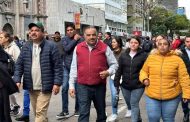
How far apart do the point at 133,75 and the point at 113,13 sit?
87446mm

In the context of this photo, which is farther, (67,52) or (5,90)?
(67,52)

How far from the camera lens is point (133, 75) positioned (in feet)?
28.3

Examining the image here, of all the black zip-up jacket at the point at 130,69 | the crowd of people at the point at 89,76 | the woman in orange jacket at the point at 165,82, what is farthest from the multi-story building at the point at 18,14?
the woman in orange jacket at the point at 165,82

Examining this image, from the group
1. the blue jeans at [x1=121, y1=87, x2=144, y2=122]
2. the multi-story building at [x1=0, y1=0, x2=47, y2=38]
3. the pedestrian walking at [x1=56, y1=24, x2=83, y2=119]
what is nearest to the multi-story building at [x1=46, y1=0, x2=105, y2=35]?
the multi-story building at [x1=0, y1=0, x2=47, y2=38]

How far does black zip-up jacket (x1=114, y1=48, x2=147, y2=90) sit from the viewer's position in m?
8.59

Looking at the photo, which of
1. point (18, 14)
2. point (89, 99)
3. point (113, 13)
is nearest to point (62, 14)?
point (18, 14)

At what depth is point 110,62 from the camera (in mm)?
7449

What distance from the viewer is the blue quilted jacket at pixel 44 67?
24.6ft

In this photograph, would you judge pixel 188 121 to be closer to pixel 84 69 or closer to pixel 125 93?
pixel 125 93

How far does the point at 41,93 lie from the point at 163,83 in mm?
1960

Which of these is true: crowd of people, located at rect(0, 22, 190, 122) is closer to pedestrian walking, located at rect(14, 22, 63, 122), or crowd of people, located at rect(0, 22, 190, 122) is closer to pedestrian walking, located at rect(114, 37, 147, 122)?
pedestrian walking, located at rect(14, 22, 63, 122)

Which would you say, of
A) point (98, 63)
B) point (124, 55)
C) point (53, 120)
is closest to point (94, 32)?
point (98, 63)

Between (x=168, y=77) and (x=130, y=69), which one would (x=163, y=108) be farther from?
(x=130, y=69)

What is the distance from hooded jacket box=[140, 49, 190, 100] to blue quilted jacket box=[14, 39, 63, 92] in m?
1.52
